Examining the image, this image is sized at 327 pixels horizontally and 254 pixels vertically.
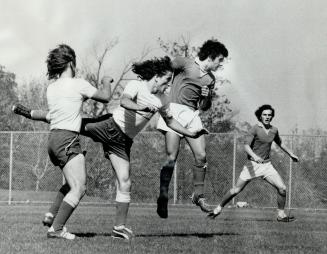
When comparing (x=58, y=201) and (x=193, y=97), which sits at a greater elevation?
(x=193, y=97)

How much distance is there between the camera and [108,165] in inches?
867

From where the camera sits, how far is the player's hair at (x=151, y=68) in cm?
802

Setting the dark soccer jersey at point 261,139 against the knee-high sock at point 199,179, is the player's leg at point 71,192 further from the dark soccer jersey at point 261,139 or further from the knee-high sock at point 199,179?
the dark soccer jersey at point 261,139

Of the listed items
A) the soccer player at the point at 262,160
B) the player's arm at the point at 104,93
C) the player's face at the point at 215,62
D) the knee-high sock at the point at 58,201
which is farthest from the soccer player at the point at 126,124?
the soccer player at the point at 262,160

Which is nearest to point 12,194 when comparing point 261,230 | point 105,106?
point 105,106

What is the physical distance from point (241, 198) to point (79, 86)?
13.8 meters

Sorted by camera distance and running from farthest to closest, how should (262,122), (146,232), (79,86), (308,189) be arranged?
(308,189)
(262,122)
(146,232)
(79,86)

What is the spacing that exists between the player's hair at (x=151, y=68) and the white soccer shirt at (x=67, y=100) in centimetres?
83

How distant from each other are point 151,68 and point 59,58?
1.09 m

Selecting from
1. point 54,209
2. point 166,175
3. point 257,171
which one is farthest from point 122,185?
point 257,171

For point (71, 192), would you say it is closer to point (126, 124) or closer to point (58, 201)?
point (58, 201)

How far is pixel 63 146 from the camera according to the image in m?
7.30

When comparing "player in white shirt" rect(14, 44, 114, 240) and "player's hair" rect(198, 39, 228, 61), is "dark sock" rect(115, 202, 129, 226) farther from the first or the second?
"player's hair" rect(198, 39, 228, 61)

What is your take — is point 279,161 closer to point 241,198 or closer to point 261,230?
point 241,198
